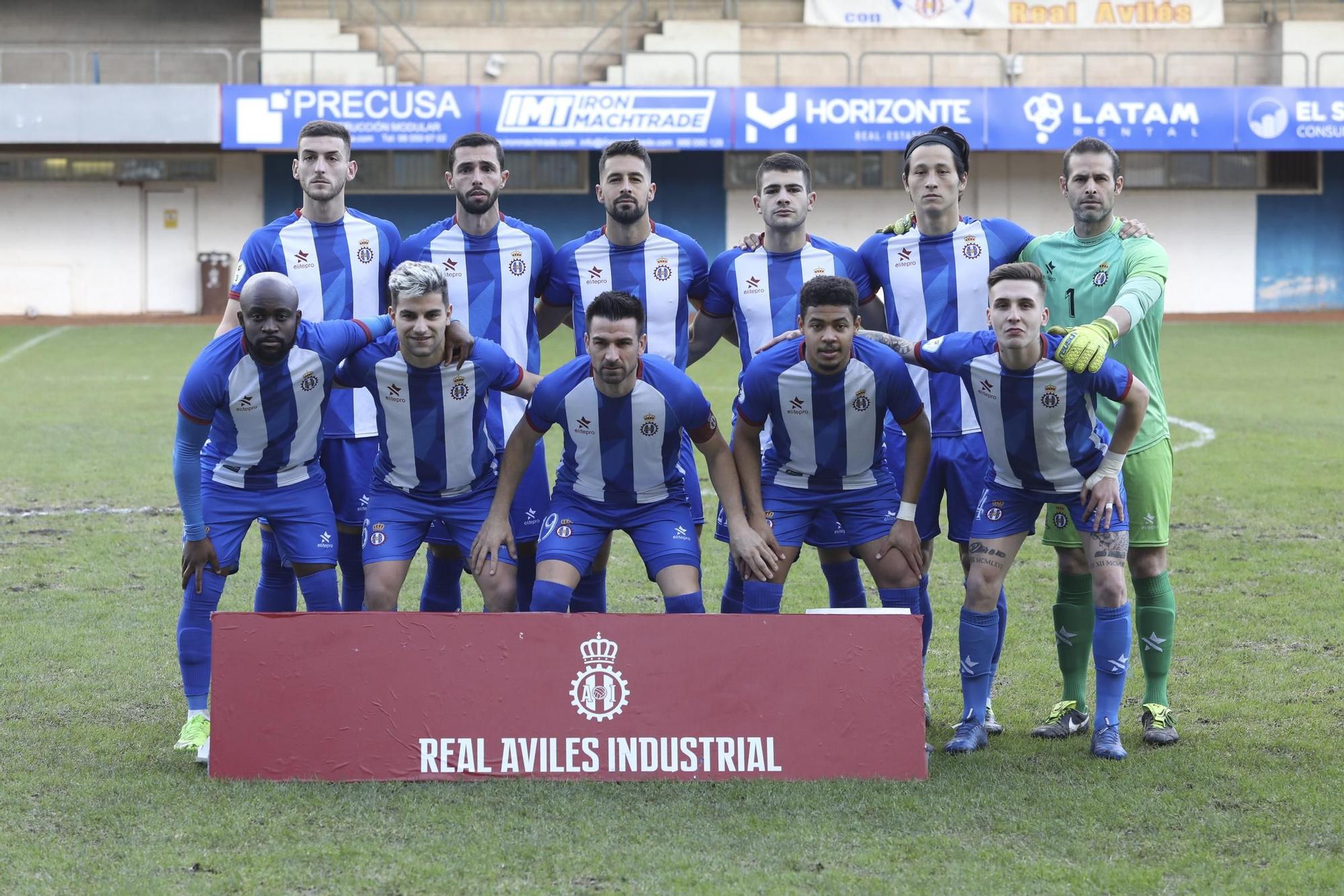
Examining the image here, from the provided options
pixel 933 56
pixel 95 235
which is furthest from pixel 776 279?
pixel 95 235

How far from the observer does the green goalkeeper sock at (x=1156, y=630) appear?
5535mm

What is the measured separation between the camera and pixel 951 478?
5.84 m

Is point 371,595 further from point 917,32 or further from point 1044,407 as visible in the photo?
point 917,32

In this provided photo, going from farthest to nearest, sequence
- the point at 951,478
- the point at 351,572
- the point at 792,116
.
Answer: the point at 792,116, the point at 351,572, the point at 951,478

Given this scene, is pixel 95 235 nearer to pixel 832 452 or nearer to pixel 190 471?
pixel 190 471

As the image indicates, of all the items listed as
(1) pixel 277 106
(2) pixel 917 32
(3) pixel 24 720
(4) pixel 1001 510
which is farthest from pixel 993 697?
(2) pixel 917 32

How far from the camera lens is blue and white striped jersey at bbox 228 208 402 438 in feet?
19.9

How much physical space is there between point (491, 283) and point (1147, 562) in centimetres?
283

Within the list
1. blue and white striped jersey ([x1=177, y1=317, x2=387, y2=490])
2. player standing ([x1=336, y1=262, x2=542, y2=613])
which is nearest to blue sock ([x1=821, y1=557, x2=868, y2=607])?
player standing ([x1=336, y1=262, x2=542, y2=613])

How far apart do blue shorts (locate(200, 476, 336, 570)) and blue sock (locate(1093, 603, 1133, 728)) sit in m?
2.84

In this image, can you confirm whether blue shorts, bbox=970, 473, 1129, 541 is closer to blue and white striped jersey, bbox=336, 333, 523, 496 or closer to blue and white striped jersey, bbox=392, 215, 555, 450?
blue and white striped jersey, bbox=336, 333, 523, 496

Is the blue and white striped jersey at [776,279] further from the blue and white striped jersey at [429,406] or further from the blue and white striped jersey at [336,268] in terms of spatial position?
the blue and white striped jersey at [336,268]

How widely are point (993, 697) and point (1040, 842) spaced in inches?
69.3

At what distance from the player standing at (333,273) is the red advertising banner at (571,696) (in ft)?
3.95
